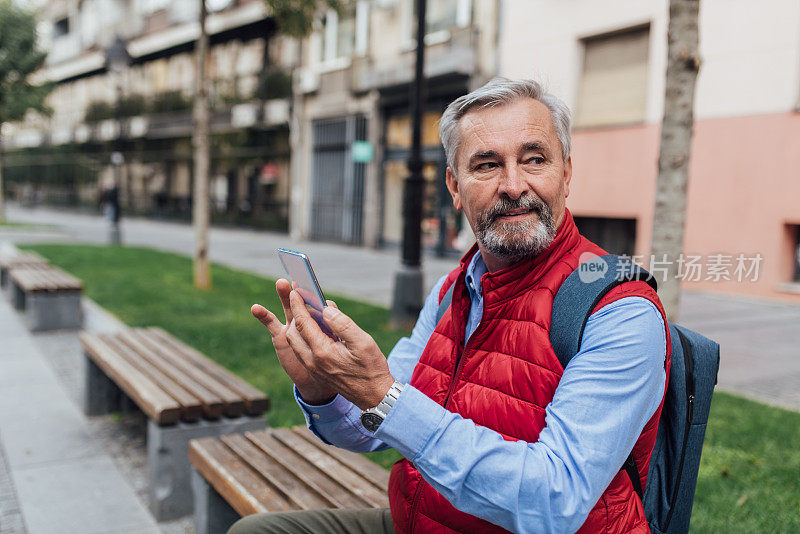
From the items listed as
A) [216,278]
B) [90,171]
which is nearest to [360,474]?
[216,278]

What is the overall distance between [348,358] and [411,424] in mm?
177

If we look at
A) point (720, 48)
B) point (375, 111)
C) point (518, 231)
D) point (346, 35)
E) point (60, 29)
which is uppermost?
point (60, 29)

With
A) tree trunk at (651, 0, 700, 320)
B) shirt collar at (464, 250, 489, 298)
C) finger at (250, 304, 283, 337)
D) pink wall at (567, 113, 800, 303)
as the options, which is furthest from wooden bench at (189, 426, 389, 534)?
pink wall at (567, 113, 800, 303)

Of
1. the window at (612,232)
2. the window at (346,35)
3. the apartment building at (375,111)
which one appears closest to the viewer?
the window at (612,232)

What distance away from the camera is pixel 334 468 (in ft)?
8.64

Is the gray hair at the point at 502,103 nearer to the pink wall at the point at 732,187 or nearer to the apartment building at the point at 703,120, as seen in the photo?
the apartment building at the point at 703,120

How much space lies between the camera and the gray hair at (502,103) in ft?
5.19

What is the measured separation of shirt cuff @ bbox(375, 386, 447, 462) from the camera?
134 centimetres

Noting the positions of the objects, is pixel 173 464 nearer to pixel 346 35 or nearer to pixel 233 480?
pixel 233 480

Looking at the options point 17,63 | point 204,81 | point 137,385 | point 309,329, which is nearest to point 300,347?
point 309,329

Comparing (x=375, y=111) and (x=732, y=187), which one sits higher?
(x=375, y=111)

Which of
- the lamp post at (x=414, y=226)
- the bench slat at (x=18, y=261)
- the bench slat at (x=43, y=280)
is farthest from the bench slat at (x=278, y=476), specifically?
the bench slat at (x=18, y=261)

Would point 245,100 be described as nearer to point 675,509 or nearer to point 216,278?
point 216,278

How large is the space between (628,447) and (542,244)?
470 mm
